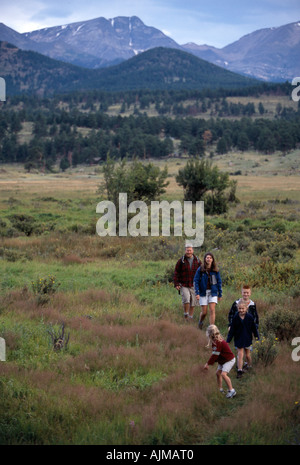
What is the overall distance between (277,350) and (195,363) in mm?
1326

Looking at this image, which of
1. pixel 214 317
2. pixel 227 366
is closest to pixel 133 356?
pixel 227 366

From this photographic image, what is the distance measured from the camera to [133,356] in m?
7.28

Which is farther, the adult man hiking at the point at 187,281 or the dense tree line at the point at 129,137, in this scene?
the dense tree line at the point at 129,137

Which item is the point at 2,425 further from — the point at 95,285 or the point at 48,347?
the point at 95,285

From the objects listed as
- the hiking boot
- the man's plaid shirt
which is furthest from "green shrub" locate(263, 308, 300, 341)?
the hiking boot
